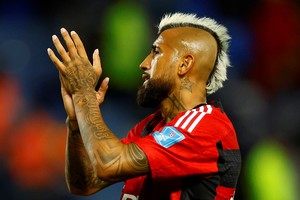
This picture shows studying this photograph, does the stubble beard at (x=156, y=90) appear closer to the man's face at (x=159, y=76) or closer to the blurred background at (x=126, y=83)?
the man's face at (x=159, y=76)

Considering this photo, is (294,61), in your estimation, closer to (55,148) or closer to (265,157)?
(265,157)

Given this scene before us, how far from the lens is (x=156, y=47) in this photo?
2.39m

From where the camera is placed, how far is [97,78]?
214cm

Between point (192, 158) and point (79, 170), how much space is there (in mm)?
646

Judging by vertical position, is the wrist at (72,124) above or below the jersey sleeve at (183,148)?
above

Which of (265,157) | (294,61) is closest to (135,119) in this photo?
(265,157)

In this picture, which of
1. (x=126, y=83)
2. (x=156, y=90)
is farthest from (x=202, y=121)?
(x=126, y=83)

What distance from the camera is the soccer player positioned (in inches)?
76.7

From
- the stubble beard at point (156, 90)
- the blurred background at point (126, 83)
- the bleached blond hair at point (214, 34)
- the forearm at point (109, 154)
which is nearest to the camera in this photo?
the forearm at point (109, 154)

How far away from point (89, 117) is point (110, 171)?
253mm

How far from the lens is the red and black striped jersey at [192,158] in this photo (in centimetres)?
197

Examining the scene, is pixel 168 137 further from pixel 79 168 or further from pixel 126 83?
pixel 126 83

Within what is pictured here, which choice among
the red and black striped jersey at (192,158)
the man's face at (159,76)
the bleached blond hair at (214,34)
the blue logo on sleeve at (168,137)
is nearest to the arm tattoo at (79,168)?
the red and black striped jersey at (192,158)

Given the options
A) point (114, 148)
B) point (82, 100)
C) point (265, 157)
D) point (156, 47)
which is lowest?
point (265, 157)
